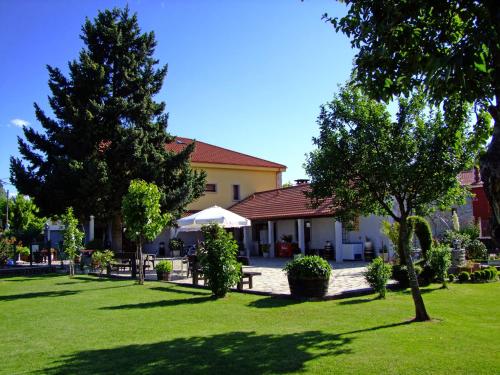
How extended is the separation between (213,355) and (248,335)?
1.44m

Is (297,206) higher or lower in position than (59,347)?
higher

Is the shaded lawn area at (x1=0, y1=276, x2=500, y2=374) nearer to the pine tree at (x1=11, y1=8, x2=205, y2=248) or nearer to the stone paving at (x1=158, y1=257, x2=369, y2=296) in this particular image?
the stone paving at (x1=158, y1=257, x2=369, y2=296)

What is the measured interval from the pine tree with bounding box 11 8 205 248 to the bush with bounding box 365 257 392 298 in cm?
1529

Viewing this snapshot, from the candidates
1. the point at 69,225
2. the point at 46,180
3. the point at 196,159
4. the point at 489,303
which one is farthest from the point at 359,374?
the point at 196,159

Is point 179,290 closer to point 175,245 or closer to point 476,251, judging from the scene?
point 476,251

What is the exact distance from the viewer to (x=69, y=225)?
818 inches

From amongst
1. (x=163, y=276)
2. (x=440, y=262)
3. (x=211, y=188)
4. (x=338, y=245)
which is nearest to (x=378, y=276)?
(x=440, y=262)

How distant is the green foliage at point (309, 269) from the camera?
1234cm

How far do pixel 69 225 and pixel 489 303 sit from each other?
16398 millimetres

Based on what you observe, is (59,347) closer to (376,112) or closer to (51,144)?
(376,112)

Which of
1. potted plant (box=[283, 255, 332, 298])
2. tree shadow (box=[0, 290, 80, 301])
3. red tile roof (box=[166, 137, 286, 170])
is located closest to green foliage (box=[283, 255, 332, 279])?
potted plant (box=[283, 255, 332, 298])

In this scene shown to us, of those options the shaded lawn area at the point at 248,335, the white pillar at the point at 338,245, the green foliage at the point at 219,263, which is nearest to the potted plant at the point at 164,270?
the shaded lawn area at the point at 248,335

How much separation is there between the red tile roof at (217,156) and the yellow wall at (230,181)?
14.6 inches

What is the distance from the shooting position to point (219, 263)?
525 inches
